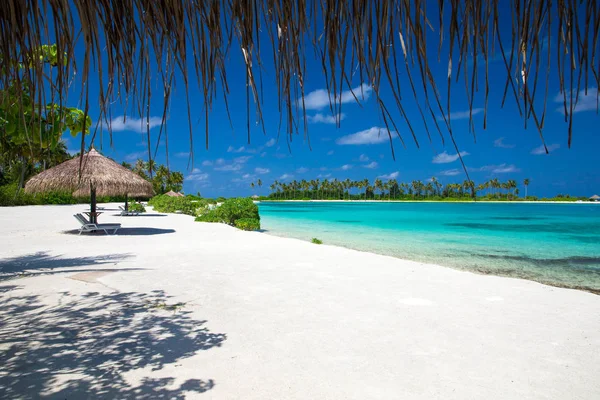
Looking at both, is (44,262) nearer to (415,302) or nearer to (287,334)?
(287,334)

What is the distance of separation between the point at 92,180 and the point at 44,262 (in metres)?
5.75

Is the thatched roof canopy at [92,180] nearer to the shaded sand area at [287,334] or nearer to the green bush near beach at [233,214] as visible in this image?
the green bush near beach at [233,214]

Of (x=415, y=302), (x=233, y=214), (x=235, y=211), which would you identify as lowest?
(x=415, y=302)

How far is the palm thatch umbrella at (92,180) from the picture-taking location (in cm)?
1205

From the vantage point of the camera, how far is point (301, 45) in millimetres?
1413

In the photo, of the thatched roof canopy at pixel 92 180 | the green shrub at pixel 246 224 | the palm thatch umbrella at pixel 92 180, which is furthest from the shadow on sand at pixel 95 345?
the green shrub at pixel 246 224

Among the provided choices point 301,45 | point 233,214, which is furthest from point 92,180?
point 301,45

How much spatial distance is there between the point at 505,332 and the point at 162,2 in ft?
14.0

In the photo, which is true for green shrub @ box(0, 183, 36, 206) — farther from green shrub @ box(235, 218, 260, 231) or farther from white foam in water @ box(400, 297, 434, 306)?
white foam in water @ box(400, 297, 434, 306)

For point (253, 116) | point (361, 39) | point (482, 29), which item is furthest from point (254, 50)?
point (482, 29)

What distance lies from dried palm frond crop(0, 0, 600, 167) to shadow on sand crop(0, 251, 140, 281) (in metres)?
6.03

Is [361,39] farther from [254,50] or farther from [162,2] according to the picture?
[162,2]

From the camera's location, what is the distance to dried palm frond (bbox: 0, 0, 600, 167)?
108cm

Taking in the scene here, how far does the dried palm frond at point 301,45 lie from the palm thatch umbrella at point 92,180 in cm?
1149
